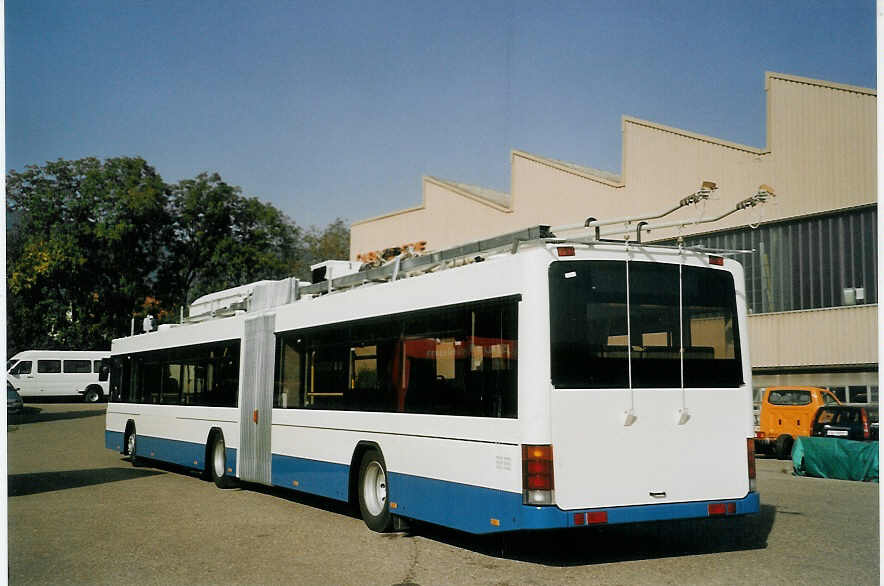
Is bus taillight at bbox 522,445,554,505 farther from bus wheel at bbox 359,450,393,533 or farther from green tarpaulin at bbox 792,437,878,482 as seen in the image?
green tarpaulin at bbox 792,437,878,482

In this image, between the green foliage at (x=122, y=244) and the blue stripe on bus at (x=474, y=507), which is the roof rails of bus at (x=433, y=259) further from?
the green foliage at (x=122, y=244)

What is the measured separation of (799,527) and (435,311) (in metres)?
4.85

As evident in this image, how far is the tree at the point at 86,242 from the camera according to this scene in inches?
1784

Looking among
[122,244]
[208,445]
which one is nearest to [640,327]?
[208,445]

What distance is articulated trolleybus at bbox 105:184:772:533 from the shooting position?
27.6ft

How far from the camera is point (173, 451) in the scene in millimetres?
17859

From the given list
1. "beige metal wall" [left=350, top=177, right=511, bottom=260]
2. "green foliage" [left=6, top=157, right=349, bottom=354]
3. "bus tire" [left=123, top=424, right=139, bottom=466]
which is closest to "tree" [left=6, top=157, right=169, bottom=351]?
"green foliage" [left=6, top=157, right=349, bottom=354]

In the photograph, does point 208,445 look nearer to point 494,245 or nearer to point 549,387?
point 494,245

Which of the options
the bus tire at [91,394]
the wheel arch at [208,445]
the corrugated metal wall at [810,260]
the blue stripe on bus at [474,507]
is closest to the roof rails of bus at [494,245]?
the blue stripe on bus at [474,507]

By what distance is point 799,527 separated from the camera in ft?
36.3

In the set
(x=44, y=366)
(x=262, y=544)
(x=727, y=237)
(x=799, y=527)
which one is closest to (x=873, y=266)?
(x=727, y=237)

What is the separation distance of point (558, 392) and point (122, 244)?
43.6 meters

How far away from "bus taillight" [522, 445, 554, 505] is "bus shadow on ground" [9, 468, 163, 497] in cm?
953

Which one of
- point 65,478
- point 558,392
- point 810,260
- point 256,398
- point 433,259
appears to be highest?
point 810,260
